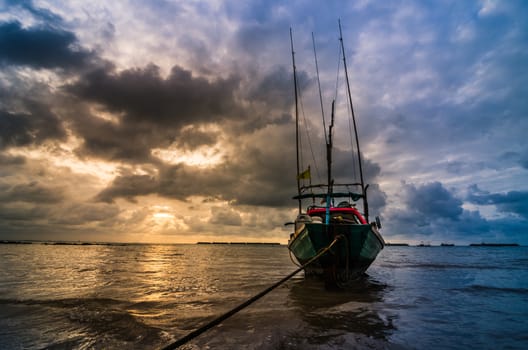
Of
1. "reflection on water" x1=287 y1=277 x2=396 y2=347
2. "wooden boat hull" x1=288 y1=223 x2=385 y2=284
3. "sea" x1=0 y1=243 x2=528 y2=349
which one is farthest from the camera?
"wooden boat hull" x1=288 y1=223 x2=385 y2=284

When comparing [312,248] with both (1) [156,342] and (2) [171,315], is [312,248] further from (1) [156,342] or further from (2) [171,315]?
(1) [156,342]

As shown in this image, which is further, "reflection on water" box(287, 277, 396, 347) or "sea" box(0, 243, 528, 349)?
"reflection on water" box(287, 277, 396, 347)

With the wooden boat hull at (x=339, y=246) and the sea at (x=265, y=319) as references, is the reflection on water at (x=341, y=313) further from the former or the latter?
the wooden boat hull at (x=339, y=246)

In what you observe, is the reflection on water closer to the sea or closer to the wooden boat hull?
the sea

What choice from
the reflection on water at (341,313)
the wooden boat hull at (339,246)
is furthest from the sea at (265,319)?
the wooden boat hull at (339,246)

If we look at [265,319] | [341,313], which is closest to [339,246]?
[341,313]

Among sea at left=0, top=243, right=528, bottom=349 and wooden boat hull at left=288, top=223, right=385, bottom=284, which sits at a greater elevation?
wooden boat hull at left=288, top=223, right=385, bottom=284

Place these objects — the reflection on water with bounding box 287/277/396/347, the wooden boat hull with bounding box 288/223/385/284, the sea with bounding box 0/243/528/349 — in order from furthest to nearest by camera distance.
→ the wooden boat hull with bounding box 288/223/385/284 < the reflection on water with bounding box 287/277/396/347 < the sea with bounding box 0/243/528/349

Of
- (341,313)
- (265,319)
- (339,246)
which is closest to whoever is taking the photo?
(265,319)

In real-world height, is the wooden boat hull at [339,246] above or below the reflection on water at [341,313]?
above

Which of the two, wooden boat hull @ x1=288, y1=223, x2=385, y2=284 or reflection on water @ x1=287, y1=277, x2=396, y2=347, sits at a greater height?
wooden boat hull @ x1=288, y1=223, x2=385, y2=284

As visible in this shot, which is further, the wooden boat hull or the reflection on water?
the wooden boat hull

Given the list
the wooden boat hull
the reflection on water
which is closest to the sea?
the reflection on water

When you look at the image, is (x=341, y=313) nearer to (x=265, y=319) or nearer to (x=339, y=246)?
(x=265, y=319)
